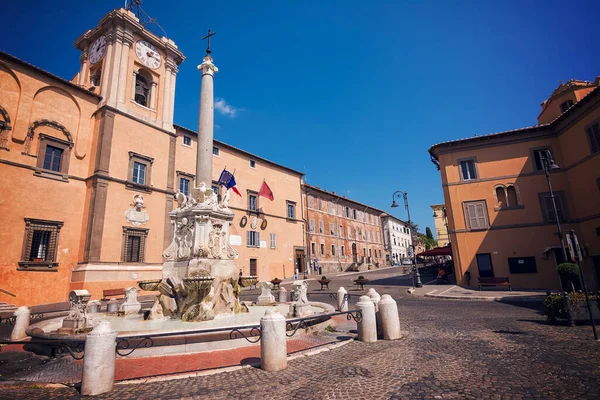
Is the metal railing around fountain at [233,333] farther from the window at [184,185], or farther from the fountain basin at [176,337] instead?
the window at [184,185]

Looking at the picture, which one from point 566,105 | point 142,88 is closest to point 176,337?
point 142,88

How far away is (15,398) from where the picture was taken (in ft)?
14.0

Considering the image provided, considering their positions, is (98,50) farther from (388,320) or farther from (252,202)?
(388,320)

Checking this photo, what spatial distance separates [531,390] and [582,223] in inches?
809

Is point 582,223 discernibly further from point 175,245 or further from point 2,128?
point 2,128

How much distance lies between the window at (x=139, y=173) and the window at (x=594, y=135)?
2950cm

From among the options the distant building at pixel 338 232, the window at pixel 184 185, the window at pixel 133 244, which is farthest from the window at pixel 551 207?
the window at pixel 133 244

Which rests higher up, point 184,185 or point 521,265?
point 184,185

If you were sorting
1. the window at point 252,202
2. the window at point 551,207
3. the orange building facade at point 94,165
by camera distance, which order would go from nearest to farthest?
the orange building facade at point 94,165
the window at point 551,207
the window at point 252,202

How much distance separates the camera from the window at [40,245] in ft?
55.5

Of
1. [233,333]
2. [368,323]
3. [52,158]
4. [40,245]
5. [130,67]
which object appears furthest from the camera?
[130,67]

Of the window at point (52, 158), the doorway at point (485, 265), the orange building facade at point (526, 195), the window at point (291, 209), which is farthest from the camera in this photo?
the window at point (291, 209)

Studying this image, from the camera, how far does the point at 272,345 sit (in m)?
5.30

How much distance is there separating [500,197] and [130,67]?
2919 centimetres
